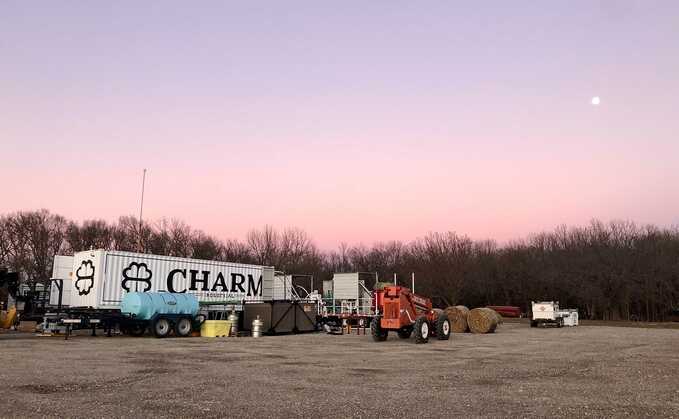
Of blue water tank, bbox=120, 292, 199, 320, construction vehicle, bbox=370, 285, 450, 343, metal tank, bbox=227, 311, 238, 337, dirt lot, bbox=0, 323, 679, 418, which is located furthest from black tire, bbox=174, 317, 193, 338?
construction vehicle, bbox=370, 285, 450, 343

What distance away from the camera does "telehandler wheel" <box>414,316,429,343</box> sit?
2243 cm

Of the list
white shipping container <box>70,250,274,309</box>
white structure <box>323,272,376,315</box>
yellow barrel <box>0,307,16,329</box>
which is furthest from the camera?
white structure <box>323,272,376,315</box>

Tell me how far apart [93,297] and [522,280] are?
168ft

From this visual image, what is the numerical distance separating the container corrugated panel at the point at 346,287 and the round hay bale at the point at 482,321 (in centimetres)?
742

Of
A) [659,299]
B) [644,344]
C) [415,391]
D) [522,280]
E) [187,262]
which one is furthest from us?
[522,280]

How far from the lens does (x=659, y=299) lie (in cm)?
5347

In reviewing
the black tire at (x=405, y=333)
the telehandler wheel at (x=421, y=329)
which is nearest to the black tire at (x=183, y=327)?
the black tire at (x=405, y=333)

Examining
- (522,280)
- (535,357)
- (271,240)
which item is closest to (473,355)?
(535,357)

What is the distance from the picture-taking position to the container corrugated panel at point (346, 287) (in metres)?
35.1

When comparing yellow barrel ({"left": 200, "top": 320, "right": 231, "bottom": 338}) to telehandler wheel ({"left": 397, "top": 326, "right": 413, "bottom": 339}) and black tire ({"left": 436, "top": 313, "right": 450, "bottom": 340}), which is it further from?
black tire ({"left": 436, "top": 313, "right": 450, "bottom": 340})

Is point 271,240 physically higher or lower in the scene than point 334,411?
higher

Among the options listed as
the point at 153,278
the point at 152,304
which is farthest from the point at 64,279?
the point at 152,304

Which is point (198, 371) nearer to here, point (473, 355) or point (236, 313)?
point (473, 355)

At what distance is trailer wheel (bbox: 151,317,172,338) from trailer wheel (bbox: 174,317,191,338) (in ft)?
1.36
